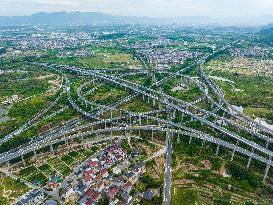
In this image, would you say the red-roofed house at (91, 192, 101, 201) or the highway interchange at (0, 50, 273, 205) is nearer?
the red-roofed house at (91, 192, 101, 201)

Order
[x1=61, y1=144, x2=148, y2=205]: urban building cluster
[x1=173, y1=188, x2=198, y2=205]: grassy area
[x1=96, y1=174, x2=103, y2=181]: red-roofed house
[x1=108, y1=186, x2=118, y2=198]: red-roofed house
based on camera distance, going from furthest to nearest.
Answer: [x1=96, y1=174, x2=103, y2=181]: red-roofed house, [x1=108, y1=186, x2=118, y2=198]: red-roofed house, [x1=61, y1=144, x2=148, y2=205]: urban building cluster, [x1=173, y1=188, x2=198, y2=205]: grassy area

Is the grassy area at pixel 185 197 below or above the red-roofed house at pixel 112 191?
below

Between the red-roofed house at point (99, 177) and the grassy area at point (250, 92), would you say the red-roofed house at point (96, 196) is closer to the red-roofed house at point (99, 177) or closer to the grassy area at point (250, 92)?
the red-roofed house at point (99, 177)

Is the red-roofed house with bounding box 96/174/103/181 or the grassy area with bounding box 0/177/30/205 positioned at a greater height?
the red-roofed house with bounding box 96/174/103/181

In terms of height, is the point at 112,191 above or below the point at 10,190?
above

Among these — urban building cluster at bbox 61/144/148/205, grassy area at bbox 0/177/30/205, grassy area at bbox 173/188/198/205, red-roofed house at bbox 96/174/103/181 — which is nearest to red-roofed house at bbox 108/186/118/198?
urban building cluster at bbox 61/144/148/205

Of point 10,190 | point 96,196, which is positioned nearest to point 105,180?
point 96,196

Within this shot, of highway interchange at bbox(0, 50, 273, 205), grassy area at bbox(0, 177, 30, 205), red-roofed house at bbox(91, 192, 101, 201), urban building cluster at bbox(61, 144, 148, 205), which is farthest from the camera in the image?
highway interchange at bbox(0, 50, 273, 205)

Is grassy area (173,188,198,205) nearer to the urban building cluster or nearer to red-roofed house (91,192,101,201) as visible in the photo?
the urban building cluster

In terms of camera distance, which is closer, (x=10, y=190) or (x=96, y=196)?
(x=96, y=196)

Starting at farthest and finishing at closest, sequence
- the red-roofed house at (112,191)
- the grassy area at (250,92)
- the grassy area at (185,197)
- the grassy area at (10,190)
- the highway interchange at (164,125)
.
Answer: the grassy area at (250,92) → the highway interchange at (164,125) → the grassy area at (10,190) → the red-roofed house at (112,191) → the grassy area at (185,197)

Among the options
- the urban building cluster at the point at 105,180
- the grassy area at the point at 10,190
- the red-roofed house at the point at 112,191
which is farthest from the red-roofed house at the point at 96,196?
the grassy area at the point at 10,190

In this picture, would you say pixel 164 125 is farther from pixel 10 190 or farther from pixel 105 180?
pixel 10 190
